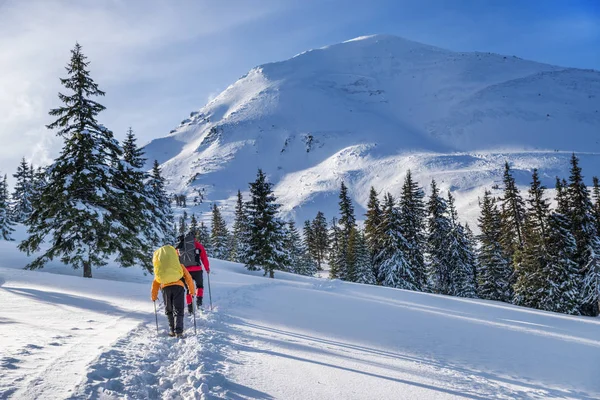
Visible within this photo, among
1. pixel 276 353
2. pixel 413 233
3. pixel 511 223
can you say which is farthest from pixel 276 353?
pixel 511 223

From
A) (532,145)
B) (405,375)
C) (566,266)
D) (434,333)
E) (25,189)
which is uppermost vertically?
(532,145)

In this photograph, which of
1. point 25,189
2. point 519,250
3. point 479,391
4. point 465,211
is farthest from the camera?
point 465,211

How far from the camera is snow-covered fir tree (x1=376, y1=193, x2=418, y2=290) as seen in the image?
3278cm

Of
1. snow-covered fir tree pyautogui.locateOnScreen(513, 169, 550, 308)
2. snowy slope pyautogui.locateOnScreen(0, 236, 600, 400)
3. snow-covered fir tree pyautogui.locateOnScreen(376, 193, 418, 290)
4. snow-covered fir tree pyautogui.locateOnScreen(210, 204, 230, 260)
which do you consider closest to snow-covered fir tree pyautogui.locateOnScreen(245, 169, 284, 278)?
snow-covered fir tree pyautogui.locateOnScreen(376, 193, 418, 290)

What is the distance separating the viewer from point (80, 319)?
8039 millimetres

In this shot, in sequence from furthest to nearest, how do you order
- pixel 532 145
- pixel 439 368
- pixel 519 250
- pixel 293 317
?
pixel 532 145 → pixel 519 250 → pixel 293 317 → pixel 439 368

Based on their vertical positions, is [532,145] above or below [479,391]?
above

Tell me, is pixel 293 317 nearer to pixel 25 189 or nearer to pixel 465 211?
pixel 25 189

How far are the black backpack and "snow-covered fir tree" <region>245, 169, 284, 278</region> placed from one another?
2095 centimetres

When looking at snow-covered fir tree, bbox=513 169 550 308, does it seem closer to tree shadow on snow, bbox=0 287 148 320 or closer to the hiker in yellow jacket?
the hiker in yellow jacket

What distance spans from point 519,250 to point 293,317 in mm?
29040

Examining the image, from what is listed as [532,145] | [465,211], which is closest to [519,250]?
[465,211]

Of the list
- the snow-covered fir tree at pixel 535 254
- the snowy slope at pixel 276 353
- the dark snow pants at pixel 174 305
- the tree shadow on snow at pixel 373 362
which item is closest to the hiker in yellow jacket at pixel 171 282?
the dark snow pants at pixel 174 305

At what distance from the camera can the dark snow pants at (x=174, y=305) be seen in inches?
283
